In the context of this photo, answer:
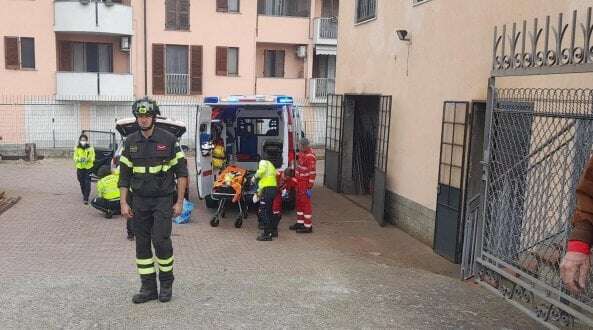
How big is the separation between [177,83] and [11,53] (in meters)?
6.42

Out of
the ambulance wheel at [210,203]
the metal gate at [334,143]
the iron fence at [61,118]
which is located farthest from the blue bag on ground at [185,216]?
the iron fence at [61,118]

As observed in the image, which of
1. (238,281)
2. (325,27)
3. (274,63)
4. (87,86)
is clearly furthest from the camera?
(274,63)

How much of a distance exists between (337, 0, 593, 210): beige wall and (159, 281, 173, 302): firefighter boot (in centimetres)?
455

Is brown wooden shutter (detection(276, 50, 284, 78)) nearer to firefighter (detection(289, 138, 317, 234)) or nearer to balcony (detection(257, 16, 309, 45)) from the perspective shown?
balcony (detection(257, 16, 309, 45))

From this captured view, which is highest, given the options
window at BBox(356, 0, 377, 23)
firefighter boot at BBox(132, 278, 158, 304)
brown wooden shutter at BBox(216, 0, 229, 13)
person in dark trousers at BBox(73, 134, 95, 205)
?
brown wooden shutter at BBox(216, 0, 229, 13)

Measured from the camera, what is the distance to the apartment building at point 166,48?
2191 centimetres

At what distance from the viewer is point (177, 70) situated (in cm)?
2438

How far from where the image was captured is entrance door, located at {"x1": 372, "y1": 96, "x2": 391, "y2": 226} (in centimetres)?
1084

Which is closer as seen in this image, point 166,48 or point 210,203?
point 210,203

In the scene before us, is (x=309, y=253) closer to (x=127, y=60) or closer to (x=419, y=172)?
(x=419, y=172)

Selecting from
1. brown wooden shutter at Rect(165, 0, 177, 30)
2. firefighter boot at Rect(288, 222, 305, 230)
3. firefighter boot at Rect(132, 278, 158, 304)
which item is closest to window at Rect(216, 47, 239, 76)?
brown wooden shutter at Rect(165, 0, 177, 30)

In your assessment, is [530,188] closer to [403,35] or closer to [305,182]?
[305,182]

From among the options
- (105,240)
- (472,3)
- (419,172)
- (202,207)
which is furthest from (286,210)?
(472,3)

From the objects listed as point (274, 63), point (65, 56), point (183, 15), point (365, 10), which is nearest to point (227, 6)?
point (183, 15)
